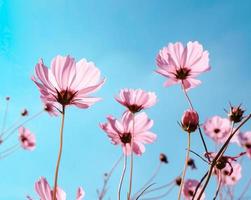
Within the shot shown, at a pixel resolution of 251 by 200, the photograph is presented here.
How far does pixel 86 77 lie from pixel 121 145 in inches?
9.5

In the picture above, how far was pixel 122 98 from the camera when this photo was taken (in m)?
0.85

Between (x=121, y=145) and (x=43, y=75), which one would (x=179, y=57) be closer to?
(x=121, y=145)

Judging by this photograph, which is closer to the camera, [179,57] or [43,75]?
[43,75]

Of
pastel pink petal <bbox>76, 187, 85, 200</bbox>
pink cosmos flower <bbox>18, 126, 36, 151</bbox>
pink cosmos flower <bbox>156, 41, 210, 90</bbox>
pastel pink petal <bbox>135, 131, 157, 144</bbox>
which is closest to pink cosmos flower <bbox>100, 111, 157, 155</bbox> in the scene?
pastel pink petal <bbox>135, 131, 157, 144</bbox>

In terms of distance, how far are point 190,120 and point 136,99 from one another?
256 millimetres

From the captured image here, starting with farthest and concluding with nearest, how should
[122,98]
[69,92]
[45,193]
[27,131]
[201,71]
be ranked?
[27,131] → [122,98] → [201,71] → [69,92] → [45,193]

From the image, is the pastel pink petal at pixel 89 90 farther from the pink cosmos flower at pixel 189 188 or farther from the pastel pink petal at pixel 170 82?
the pink cosmos flower at pixel 189 188

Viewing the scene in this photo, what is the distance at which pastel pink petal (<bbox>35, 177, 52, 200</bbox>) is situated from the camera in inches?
18.8

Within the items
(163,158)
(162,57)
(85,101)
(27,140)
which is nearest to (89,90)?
(85,101)

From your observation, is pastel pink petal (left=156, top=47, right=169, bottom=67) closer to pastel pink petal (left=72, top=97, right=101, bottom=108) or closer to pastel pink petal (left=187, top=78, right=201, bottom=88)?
pastel pink petal (left=187, top=78, right=201, bottom=88)

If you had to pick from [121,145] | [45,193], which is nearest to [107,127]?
[121,145]

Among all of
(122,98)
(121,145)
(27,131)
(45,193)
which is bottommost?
(45,193)

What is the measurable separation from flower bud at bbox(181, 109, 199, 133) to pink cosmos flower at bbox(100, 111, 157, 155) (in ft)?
0.38

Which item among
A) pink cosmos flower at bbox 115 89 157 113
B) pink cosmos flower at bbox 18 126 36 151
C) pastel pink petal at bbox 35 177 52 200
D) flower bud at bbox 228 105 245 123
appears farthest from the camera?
pink cosmos flower at bbox 18 126 36 151
